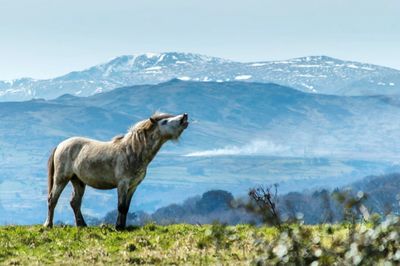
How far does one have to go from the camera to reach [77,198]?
2527 cm

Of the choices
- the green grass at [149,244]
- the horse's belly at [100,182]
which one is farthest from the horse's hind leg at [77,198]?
the green grass at [149,244]

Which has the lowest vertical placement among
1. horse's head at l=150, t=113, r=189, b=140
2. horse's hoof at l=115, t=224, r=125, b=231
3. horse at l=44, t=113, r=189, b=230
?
horse's hoof at l=115, t=224, r=125, b=231

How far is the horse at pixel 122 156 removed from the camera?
2377 cm

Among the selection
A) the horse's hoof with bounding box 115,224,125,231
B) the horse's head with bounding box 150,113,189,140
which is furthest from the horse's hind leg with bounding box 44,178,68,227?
the horse's head with bounding box 150,113,189,140

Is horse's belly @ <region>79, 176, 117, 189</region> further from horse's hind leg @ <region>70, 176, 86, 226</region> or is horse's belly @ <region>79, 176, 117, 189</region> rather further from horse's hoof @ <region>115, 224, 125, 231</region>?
horse's hoof @ <region>115, 224, 125, 231</region>

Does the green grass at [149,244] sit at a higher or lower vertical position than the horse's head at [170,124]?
lower

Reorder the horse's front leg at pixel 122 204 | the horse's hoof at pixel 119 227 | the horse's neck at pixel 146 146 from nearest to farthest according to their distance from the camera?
1. the horse's hoof at pixel 119 227
2. the horse's front leg at pixel 122 204
3. the horse's neck at pixel 146 146

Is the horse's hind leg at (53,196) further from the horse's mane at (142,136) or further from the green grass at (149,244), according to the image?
the horse's mane at (142,136)

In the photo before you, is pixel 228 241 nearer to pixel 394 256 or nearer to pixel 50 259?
pixel 50 259

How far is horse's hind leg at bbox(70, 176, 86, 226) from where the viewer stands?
25.0 metres

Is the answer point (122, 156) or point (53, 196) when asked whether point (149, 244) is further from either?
point (53, 196)

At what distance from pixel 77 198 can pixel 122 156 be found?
2.43m

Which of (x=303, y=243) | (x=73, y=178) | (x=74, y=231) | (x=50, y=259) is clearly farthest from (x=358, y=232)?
(x=73, y=178)

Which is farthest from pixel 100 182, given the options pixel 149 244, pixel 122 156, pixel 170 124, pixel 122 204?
pixel 149 244
